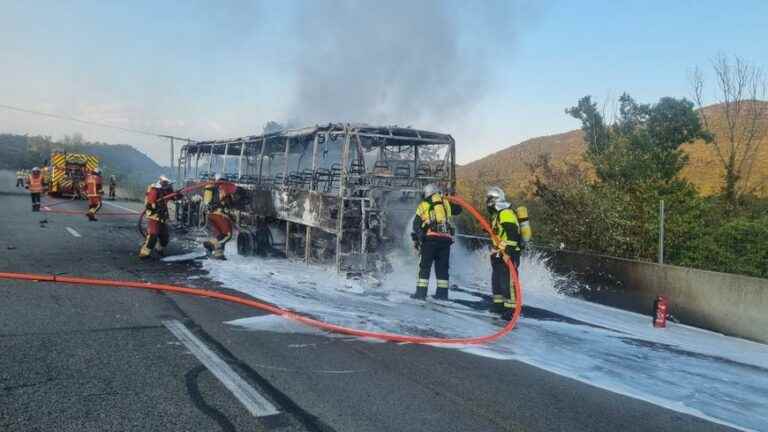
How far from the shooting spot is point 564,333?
6816mm

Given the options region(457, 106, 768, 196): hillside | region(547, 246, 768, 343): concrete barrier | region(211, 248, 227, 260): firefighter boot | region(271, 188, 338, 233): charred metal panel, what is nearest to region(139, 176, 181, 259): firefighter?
region(211, 248, 227, 260): firefighter boot

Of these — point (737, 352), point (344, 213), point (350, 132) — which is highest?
point (350, 132)

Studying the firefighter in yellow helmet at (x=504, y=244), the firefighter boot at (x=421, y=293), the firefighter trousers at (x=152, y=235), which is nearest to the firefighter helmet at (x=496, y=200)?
the firefighter in yellow helmet at (x=504, y=244)

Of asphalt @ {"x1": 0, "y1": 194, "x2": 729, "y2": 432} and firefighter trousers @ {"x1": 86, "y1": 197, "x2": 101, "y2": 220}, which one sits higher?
firefighter trousers @ {"x1": 86, "y1": 197, "x2": 101, "y2": 220}

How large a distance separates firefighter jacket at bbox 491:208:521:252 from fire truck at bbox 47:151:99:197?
26.2m

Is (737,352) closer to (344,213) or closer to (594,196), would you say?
(594,196)

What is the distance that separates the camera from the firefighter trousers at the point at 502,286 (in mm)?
7453

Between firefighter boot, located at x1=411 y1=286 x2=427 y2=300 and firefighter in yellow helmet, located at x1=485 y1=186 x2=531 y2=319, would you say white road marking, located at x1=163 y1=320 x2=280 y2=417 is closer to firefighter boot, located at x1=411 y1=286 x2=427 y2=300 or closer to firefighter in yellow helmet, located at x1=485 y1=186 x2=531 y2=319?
firefighter boot, located at x1=411 y1=286 x2=427 y2=300

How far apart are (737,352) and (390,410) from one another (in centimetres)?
475

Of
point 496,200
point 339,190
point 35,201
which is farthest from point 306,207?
point 35,201

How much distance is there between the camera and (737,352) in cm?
655

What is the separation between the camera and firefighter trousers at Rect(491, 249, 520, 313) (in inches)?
293

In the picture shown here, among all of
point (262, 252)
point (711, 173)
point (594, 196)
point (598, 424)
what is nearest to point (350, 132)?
point (262, 252)

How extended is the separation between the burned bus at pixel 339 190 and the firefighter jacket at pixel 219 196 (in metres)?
0.73
